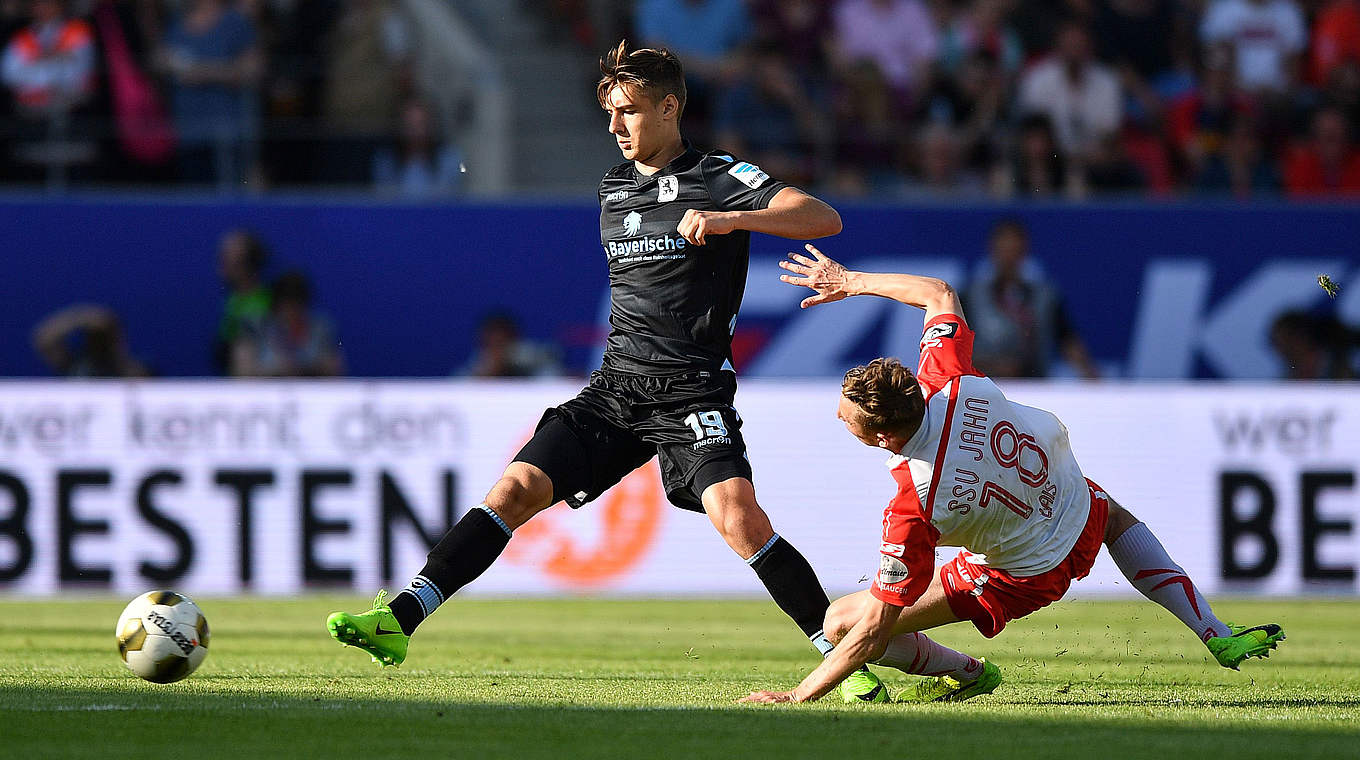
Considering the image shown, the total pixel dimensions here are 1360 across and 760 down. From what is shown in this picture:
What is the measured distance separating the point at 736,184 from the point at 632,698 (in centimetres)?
187

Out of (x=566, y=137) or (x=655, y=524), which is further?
(x=566, y=137)

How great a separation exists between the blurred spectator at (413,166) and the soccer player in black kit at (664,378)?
8.01m

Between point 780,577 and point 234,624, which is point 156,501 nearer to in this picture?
point 234,624

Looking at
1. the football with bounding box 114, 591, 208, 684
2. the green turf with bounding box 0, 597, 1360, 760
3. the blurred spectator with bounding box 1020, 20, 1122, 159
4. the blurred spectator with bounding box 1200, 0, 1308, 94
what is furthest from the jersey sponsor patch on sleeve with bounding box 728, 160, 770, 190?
the blurred spectator with bounding box 1200, 0, 1308, 94

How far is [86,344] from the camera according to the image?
14.0 meters

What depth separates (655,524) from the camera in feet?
40.0

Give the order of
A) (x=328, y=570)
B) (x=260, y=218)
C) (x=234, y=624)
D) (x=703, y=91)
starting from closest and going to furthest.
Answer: (x=234, y=624), (x=328, y=570), (x=260, y=218), (x=703, y=91)

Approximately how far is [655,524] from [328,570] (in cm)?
211

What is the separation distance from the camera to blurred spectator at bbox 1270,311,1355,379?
572 inches

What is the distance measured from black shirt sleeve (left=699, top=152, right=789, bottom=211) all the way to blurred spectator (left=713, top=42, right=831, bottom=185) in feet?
26.5

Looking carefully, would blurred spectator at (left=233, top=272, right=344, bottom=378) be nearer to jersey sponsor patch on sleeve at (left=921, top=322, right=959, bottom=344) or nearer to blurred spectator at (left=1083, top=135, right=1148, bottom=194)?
blurred spectator at (left=1083, top=135, right=1148, bottom=194)

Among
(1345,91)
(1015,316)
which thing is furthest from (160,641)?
(1345,91)

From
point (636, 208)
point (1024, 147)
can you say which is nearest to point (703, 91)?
point (1024, 147)

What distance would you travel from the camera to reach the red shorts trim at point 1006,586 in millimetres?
6492
